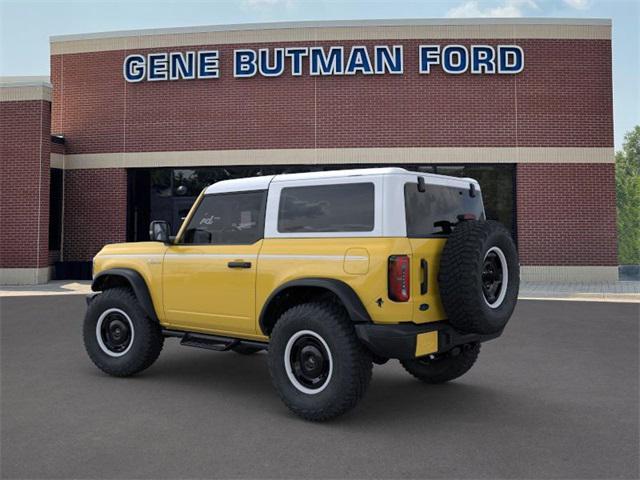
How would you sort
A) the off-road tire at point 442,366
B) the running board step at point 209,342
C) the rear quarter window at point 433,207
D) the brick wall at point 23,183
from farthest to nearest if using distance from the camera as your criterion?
the brick wall at point 23,183
the off-road tire at point 442,366
the running board step at point 209,342
the rear quarter window at point 433,207

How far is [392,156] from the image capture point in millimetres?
18109

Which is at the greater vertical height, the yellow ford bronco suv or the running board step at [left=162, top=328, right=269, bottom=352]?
the yellow ford bronco suv

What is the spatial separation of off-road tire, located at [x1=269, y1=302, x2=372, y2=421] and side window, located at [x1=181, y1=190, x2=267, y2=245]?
1.02 meters

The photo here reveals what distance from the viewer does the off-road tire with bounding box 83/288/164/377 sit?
6387 millimetres

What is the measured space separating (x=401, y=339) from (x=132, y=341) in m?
3.31

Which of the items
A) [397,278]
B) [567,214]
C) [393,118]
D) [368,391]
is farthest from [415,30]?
[397,278]

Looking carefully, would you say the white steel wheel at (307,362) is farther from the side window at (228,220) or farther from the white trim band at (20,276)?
the white trim band at (20,276)

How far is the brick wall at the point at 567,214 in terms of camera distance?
17891 millimetres

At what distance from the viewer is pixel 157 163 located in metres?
19.0

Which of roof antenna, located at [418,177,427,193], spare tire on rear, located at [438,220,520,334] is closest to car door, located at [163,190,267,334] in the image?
roof antenna, located at [418,177,427,193]

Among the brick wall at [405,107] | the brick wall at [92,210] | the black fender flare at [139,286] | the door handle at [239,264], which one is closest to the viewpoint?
the door handle at [239,264]

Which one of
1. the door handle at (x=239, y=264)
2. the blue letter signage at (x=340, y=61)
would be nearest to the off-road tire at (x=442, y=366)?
the door handle at (x=239, y=264)

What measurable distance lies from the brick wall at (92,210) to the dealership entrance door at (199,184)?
333 mm

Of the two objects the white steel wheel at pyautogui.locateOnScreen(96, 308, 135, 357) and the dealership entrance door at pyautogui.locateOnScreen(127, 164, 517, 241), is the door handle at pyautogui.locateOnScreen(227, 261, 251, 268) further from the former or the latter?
the dealership entrance door at pyautogui.locateOnScreen(127, 164, 517, 241)
